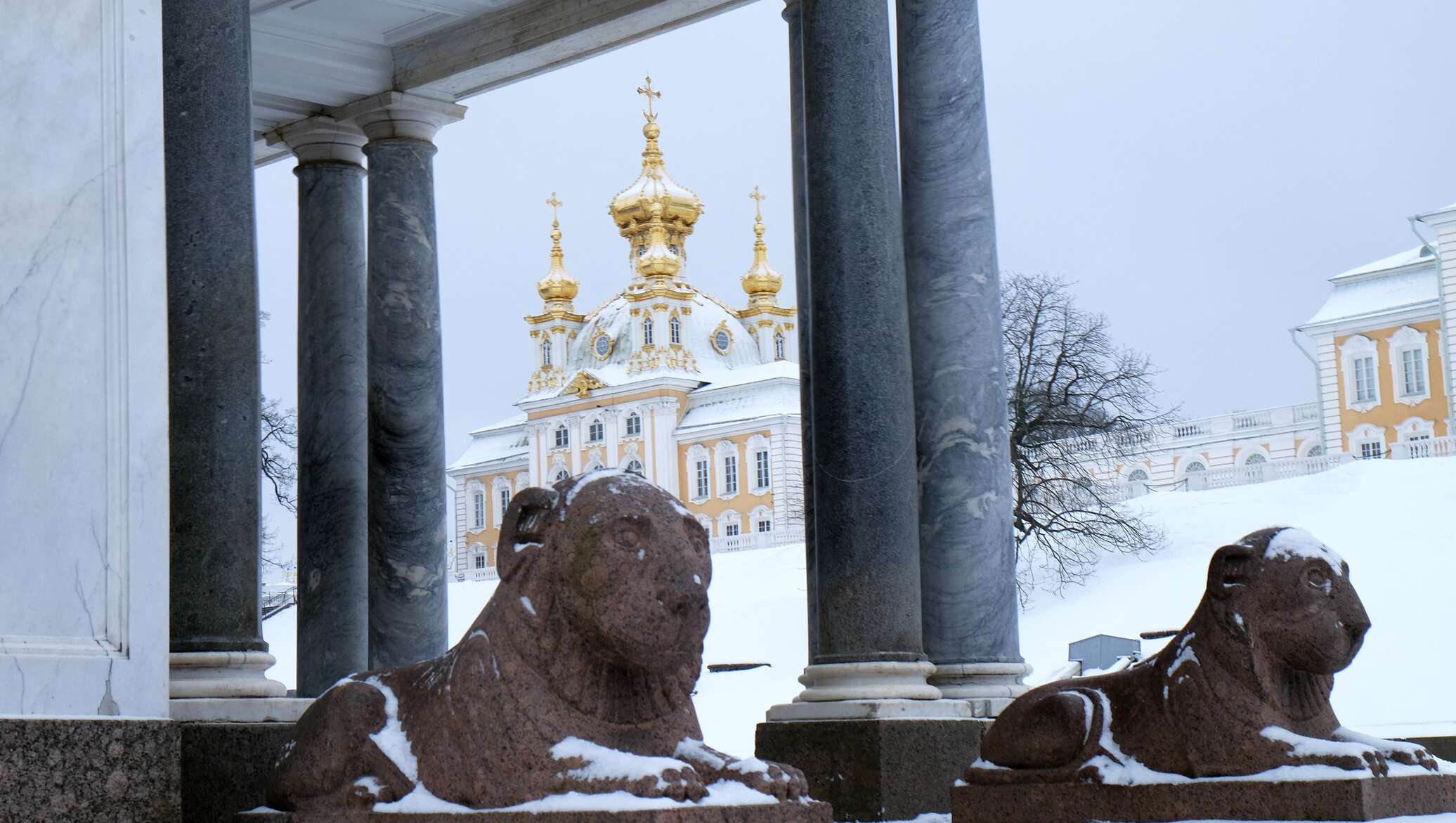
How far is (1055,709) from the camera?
43.0ft

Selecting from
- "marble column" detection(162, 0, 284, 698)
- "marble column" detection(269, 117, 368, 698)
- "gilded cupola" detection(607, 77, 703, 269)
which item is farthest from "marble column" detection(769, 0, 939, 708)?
"gilded cupola" detection(607, 77, 703, 269)

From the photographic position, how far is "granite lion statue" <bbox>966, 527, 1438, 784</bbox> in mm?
12109

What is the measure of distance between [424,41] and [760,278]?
11193 centimetres

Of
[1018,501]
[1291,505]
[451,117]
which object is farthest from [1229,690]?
[1291,505]

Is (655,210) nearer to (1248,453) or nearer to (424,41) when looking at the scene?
(1248,453)

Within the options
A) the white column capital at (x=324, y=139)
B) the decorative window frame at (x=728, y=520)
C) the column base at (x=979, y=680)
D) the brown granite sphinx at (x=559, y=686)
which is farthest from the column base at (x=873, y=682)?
the decorative window frame at (x=728, y=520)

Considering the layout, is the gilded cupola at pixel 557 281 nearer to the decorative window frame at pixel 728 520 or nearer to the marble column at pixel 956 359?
the decorative window frame at pixel 728 520

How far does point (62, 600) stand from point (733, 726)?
35359 millimetres

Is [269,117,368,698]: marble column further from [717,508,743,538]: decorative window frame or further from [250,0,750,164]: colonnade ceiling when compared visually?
Result: [717,508,743,538]: decorative window frame

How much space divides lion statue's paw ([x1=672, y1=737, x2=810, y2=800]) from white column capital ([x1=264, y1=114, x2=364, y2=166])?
15.3 meters

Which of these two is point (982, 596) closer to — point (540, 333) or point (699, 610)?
point (699, 610)

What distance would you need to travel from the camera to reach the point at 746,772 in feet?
31.1

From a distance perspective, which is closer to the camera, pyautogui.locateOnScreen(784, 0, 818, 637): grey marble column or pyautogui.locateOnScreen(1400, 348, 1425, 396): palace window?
pyautogui.locateOnScreen(784, 0, 818, 637): grey marble column

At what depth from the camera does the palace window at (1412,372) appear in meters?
91.6
